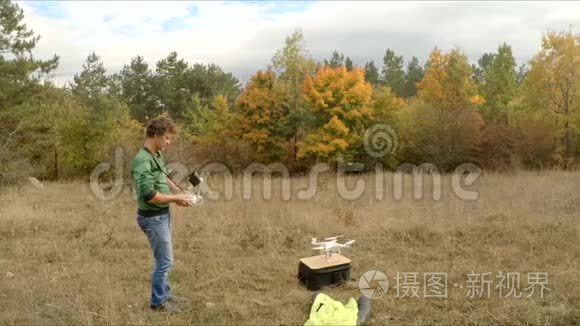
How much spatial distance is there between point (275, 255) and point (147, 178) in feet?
8.71

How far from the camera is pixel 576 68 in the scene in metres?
18.4

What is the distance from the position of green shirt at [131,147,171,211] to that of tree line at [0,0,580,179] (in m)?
9.89

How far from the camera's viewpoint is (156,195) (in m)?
3.48

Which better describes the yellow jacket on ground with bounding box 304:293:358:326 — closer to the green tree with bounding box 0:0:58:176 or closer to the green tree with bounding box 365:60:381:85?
the green tree with bounding box 0:0:58:176

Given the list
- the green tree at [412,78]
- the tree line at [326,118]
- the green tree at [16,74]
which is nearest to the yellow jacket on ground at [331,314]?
the tree line at [326,118]

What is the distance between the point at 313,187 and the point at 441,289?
25.8 feet

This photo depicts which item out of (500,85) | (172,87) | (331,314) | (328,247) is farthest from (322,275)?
(172,87)

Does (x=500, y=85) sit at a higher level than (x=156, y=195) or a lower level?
higher

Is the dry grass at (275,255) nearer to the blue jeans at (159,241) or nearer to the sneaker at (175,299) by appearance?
the sneaker at (175,299)

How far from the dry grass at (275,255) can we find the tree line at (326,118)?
6.40 metres

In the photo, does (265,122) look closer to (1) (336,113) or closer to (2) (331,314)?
(1) (336,113)

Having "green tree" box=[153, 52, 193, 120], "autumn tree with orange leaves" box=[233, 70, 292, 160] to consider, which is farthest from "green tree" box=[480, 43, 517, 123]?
"green tree" box=[153, 52, 193, 120]

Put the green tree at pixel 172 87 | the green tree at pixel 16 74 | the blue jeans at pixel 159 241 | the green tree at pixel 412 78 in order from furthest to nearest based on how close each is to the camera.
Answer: the green tree at pixel 412 78 → the green tree at pixel 172 87 → the green tree at pixel 16 74 → the blue jeans at pixel 159 241

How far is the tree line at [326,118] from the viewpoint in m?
17.8
